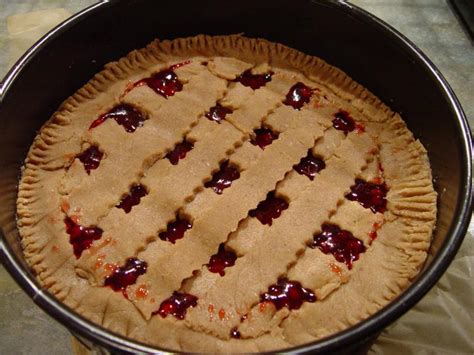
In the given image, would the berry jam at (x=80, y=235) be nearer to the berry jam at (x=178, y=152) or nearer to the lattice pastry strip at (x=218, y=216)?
the lattice pastry strip at (x=218, y=216)

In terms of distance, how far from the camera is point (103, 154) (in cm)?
139

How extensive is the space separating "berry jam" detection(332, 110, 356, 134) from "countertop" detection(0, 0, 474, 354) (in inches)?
18.1

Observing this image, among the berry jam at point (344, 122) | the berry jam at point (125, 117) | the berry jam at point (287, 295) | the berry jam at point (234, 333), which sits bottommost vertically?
the berry jam at point (234, 333)

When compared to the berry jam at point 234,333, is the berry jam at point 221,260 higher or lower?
higher

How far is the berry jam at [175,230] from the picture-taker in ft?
4.15

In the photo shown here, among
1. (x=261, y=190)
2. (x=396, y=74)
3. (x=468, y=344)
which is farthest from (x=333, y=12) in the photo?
(x=468, y=344)

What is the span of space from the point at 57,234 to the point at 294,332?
57cm

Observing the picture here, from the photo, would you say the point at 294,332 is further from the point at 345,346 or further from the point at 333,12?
the point at 333,12

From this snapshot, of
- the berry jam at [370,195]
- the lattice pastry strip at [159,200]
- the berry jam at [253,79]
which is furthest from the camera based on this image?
the berry jam at [253,79]

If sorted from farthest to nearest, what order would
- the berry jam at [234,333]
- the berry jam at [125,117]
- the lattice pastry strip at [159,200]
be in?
the berry jam at [125,117] < the lattice pastry strip at [159,200] < the berry jam at [234,333]

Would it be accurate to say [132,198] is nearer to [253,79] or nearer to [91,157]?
[91,157]

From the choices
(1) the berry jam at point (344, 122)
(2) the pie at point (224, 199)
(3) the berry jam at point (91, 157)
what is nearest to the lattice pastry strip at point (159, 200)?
(2) the pie at point (224, 199)

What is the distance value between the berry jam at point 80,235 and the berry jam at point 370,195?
60 cm

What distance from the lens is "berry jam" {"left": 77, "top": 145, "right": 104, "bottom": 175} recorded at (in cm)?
138
